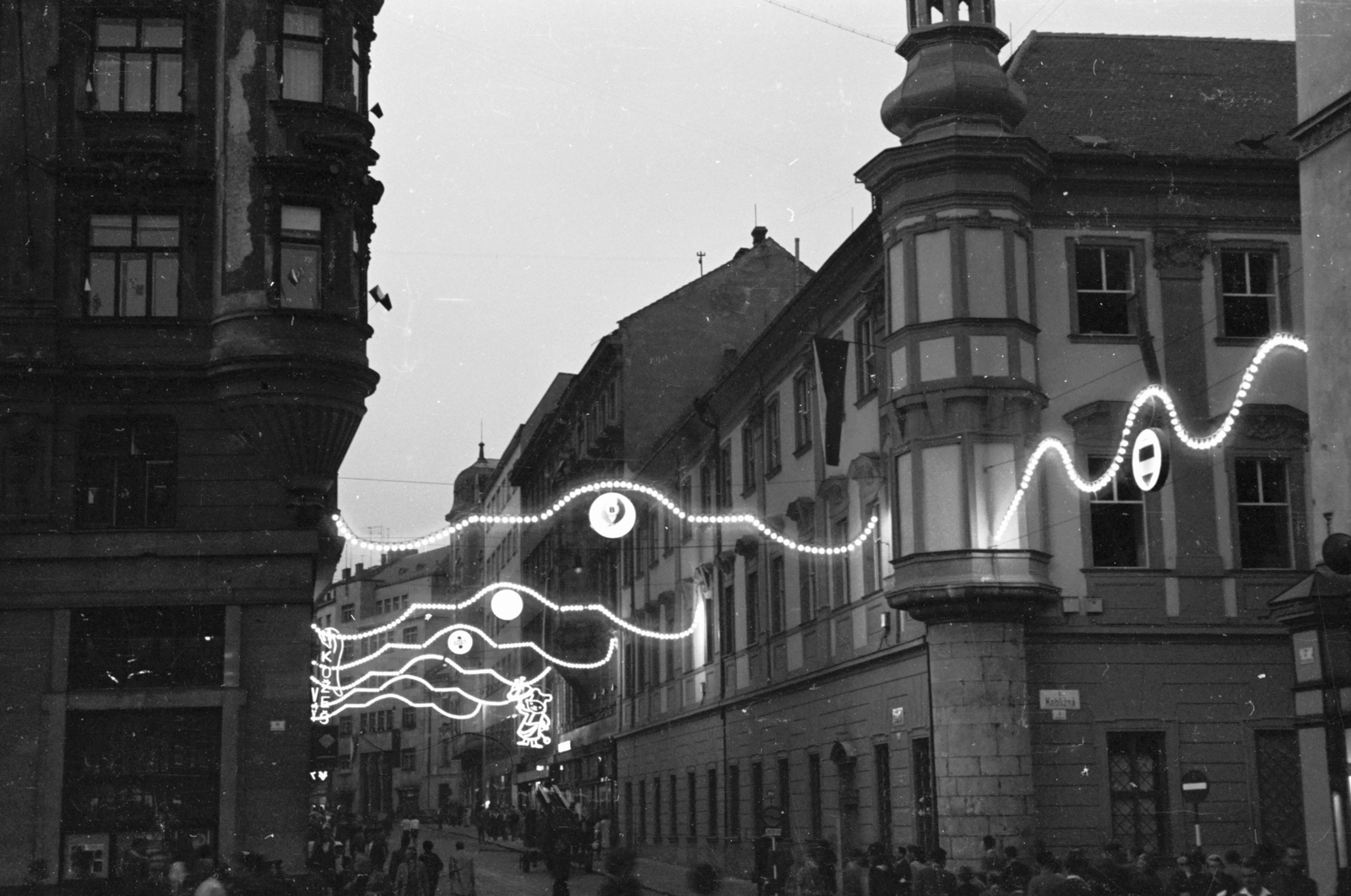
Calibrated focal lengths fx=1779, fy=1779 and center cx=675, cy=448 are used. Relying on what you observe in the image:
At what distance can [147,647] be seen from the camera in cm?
2975

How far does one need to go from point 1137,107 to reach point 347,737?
13238cm

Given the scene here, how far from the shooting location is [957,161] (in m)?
30.0

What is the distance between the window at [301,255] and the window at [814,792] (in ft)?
48.9

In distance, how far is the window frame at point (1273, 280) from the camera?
30.9 metres

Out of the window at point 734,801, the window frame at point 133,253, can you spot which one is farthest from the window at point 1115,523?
the window at point 734,801

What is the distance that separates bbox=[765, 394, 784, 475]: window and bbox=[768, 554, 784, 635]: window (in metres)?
2.15

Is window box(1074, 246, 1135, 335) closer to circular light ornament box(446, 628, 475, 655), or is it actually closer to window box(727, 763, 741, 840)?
window box(727, 763, 741, 840)

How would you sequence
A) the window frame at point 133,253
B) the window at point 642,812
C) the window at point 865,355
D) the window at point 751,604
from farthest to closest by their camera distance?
the window at point 642,812
the window at point 751,604
the window at point 865,355
the window frame at point 133,253

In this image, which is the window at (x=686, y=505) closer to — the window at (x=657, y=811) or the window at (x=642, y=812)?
the window at (x=657, y=811)

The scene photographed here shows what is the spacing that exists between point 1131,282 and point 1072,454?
3309mm

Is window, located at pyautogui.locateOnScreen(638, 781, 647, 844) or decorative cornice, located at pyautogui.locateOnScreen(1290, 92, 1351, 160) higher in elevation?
decorative cornice, located at pyautogui.locateOnScreen(1290, 92, 1351, 160)

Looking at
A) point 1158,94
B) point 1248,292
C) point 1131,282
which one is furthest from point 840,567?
point 1158,94

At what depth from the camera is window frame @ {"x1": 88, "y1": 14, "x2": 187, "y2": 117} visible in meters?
30.7

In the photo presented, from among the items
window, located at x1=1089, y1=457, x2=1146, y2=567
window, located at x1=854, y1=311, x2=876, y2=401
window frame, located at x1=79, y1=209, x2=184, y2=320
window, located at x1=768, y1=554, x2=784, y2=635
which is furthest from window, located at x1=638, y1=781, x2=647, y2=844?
window frame, located at x1=79, y1=209, x2=184, y2=320
